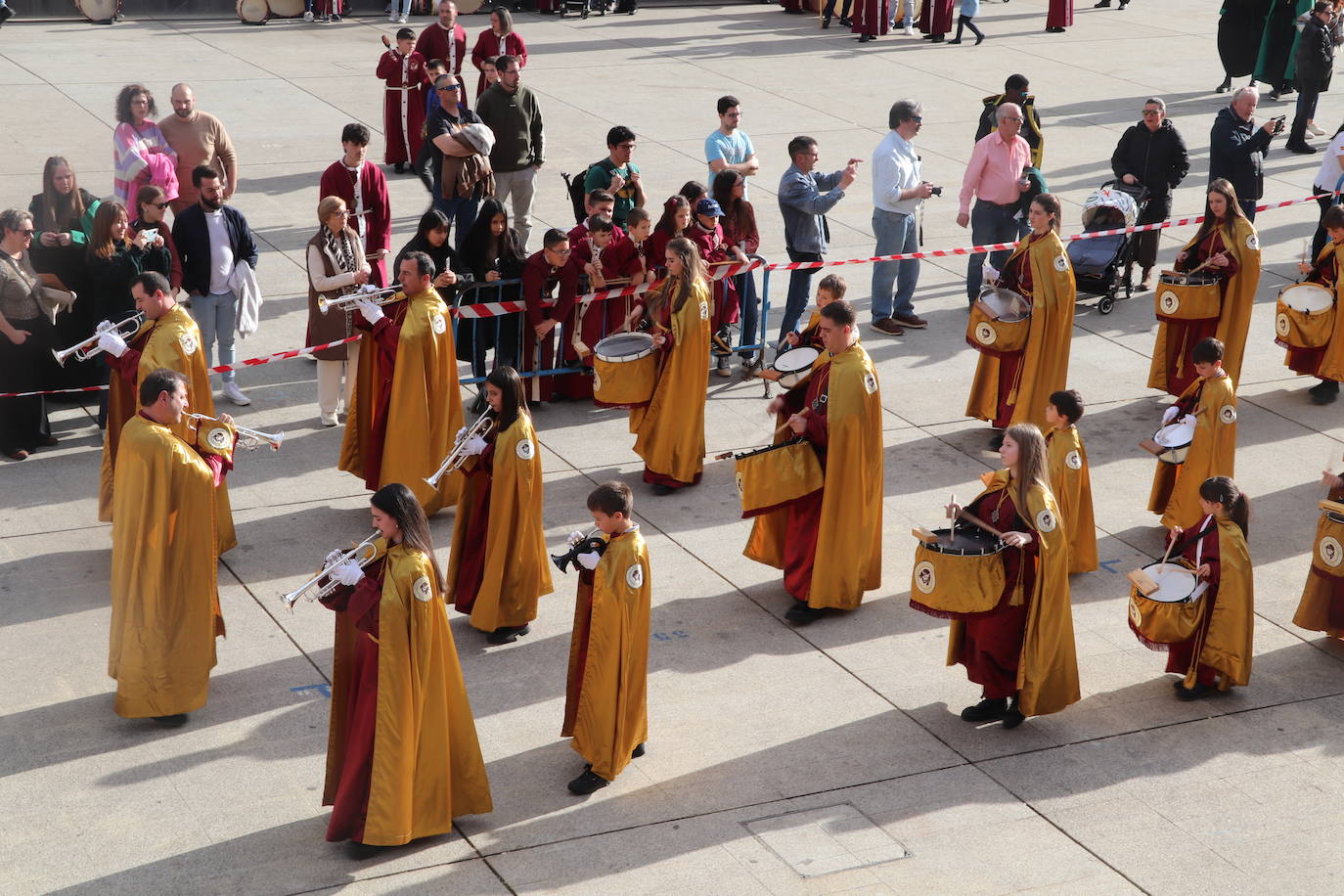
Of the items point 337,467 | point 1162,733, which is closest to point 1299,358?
point 1162,733

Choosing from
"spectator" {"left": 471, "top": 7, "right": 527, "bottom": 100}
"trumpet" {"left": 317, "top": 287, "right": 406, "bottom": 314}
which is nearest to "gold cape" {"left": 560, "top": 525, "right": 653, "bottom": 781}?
"trumpet" {"left": 317, "top": 287, "right": 406, "bottom": 314}

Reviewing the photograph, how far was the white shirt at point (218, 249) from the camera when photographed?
1122 cm

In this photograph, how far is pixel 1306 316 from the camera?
40.2 ft

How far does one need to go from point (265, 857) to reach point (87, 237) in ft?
19.5

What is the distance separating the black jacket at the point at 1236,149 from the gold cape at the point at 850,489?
24.6 feet

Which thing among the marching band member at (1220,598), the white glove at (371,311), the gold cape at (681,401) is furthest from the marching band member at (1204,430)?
the white glove at (371,311)

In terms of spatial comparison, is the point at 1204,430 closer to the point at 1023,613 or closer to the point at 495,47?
the point at 1023,613

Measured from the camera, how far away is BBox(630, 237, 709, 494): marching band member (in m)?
10.5

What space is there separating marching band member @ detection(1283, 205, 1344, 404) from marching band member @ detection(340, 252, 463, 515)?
260 inches

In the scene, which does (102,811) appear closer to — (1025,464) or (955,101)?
(1025,464)

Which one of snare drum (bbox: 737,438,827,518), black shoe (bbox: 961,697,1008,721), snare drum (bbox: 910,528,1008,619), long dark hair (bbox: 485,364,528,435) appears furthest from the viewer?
snare drum (bbox: 737,438,827,518)

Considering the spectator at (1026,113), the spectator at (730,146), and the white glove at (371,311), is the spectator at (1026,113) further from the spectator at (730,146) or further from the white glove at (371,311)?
the white glove at (371,311)

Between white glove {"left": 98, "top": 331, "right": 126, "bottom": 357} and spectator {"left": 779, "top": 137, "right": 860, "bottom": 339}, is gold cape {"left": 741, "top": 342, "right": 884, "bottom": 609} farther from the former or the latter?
white glove {"left": 98, "top": 331, "right": 126, "bottom": 357}

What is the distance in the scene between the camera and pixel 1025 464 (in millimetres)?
7711
